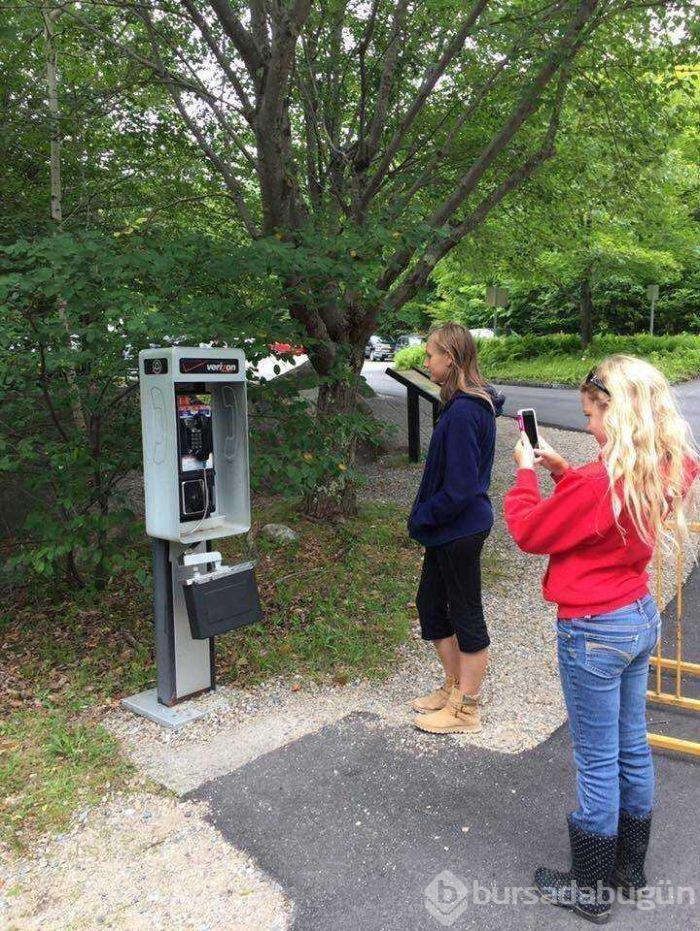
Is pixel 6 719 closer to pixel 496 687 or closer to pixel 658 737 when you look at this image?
pixel 496 687

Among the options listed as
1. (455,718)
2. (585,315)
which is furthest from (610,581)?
(585,315)

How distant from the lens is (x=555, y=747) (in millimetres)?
3533

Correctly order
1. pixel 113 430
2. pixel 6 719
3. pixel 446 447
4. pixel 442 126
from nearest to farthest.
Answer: pixel 446 447, pixel 6 719, pixel 113 430, pixel 442 126

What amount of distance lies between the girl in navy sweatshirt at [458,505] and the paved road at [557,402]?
28.7 feet

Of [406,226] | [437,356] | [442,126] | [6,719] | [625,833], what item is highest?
[442,126]

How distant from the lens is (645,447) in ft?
7.38

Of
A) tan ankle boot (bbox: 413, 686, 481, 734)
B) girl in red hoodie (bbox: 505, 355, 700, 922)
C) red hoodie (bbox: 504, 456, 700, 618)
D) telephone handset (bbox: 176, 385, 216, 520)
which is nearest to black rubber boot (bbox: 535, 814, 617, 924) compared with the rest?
girl in red hoodie (bbox: 505, 355, 700, 922)

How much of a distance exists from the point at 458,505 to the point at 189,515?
141cm

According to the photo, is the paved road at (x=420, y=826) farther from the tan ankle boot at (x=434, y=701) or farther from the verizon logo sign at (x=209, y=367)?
the verizon logo sign at (x=209, y=367)

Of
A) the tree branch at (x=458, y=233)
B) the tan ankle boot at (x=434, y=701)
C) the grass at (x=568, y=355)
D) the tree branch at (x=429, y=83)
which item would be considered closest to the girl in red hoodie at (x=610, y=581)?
the tan ankle boot at (x=434, y=701)

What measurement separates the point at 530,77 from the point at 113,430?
4392mm

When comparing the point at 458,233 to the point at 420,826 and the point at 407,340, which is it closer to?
the point at 420,826

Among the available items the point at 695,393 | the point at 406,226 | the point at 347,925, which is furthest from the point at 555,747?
the point at 695,393

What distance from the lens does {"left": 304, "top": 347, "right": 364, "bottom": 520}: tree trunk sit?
6.47 meters
